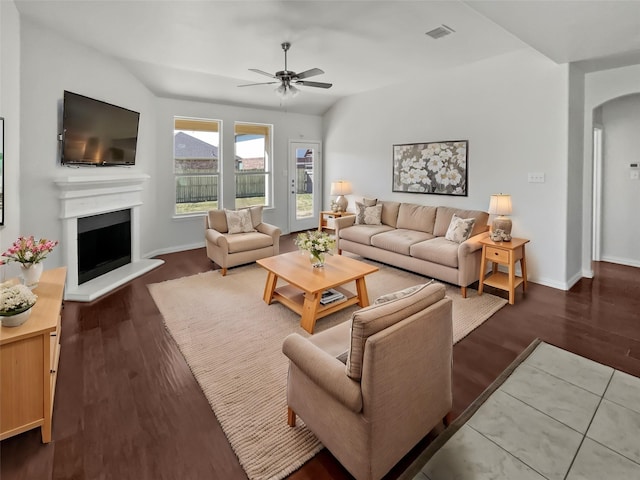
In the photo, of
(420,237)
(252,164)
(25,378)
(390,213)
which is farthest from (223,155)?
(25,378)

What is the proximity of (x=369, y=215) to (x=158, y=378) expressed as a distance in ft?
13.9

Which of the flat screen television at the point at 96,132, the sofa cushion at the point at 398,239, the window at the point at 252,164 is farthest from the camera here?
the window at the point at 252,164

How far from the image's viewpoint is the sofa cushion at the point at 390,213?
18.9ft

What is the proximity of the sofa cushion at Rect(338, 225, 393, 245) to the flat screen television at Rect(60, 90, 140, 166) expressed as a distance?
3.38 m

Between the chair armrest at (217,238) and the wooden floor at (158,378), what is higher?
the chair armrest at (217,238)

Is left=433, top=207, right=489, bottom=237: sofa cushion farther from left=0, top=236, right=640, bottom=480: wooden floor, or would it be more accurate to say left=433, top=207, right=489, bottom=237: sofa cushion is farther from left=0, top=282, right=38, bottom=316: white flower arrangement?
left=0, top=282, right=38, bottom=316: white flower arrangement

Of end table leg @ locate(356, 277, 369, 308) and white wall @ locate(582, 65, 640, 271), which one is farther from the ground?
white wall @ locate(582, 65, 640, 271)

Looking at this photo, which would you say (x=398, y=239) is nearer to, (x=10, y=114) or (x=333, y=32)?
(x=333, y=32)

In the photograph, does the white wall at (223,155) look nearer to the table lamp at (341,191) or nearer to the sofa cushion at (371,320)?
the table lamp at (341,191)

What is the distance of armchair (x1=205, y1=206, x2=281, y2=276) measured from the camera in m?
4.78

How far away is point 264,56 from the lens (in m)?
4.33

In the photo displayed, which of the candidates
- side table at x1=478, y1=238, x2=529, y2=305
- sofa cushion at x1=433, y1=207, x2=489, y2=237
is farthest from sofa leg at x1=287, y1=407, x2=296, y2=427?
sofa cushion at x1=433, y1=207, x2=489, y2=237

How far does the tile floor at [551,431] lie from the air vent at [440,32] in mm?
3335

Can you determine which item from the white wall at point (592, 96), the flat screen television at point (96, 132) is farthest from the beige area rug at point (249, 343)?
the white wall at point (592, 96)
